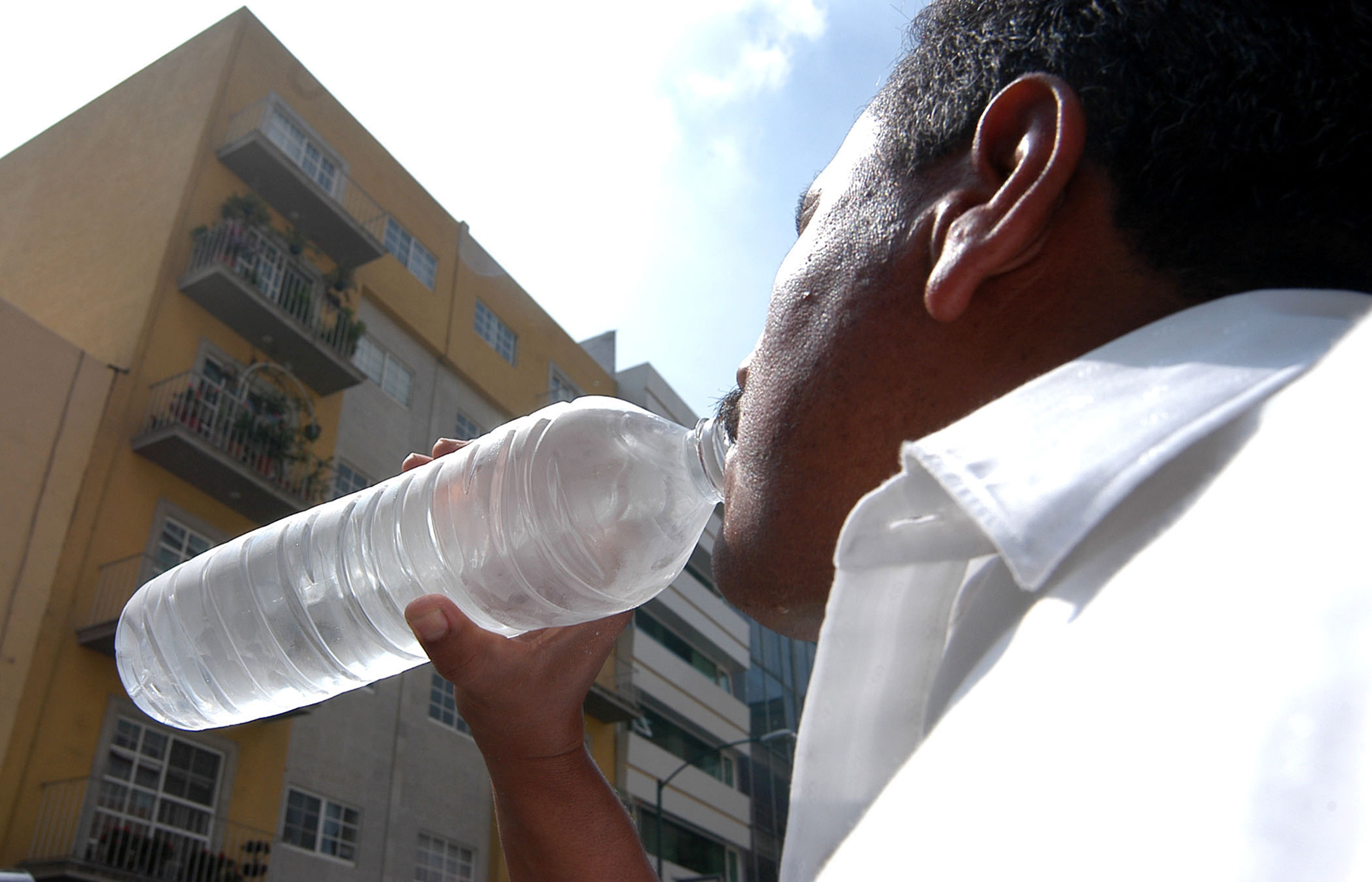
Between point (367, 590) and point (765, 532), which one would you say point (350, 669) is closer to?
point (367, 590)

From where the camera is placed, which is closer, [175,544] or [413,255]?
[175,544]

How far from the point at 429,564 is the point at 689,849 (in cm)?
2098

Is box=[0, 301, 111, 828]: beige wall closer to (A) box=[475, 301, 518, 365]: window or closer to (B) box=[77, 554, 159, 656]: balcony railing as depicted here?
(B) box=[77, 554, 159, 656]: balcony railing

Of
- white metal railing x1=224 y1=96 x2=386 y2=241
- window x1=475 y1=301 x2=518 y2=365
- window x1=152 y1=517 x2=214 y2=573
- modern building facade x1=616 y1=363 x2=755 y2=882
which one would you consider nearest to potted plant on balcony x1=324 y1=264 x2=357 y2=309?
white metal railing x1=224 y1=96 x2=386 y2=241

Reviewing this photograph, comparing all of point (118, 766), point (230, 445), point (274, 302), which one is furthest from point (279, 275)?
point (118, 766)

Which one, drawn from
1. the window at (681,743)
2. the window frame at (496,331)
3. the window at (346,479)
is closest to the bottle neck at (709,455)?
the window at (346,479)

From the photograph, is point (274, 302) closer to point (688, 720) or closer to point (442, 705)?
point (442, 705)

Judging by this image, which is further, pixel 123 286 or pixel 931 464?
pixel 123 286

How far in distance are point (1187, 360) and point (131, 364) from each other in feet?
44.1

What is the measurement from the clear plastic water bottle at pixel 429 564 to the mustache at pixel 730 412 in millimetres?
216

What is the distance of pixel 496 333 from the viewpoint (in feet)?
66.5

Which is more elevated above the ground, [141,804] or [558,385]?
[558,385]

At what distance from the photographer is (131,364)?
12.3 meters

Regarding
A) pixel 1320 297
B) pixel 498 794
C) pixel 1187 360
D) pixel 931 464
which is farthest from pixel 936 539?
pixel 498 794
